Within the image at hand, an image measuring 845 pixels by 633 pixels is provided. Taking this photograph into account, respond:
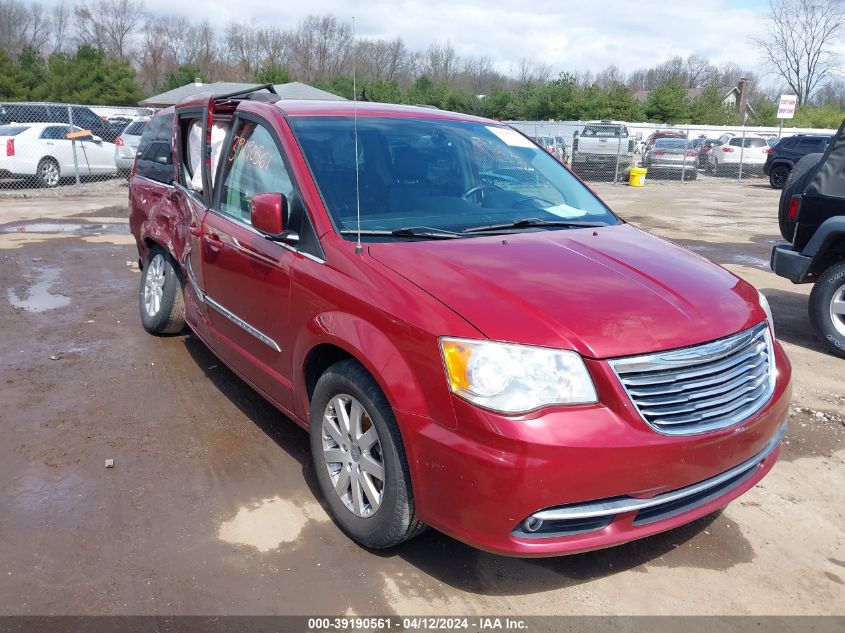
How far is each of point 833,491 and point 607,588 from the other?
164 centimetres

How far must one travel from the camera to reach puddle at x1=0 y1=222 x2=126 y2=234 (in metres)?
11.3

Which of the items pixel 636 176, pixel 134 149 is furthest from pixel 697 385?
pixel 636 176

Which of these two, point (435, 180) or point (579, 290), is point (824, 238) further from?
point (579, 290)

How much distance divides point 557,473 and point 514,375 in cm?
36

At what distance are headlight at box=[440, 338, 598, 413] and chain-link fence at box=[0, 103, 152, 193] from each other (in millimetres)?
15471

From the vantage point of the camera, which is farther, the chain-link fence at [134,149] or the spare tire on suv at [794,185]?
the chain-link fence at [134,149]

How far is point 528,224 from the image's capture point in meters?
3.58

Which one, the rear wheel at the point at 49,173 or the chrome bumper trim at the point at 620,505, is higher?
the rear wheel at the point at 49,173

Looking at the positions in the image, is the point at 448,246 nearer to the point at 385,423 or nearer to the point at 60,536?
the point at 385,423

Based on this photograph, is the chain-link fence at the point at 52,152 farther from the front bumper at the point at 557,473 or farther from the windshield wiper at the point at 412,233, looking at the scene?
the front bumper at the point at 557,473

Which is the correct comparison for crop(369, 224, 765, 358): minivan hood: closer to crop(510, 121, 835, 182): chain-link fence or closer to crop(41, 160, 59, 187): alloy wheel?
crop(41, 160, 59, 187): alloy wheel

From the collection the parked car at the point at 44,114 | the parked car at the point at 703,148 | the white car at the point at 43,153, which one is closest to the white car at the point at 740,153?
the parked car at the point at 703,148

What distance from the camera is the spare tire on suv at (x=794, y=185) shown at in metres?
6.15

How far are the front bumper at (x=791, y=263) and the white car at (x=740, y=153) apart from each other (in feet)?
78.0
